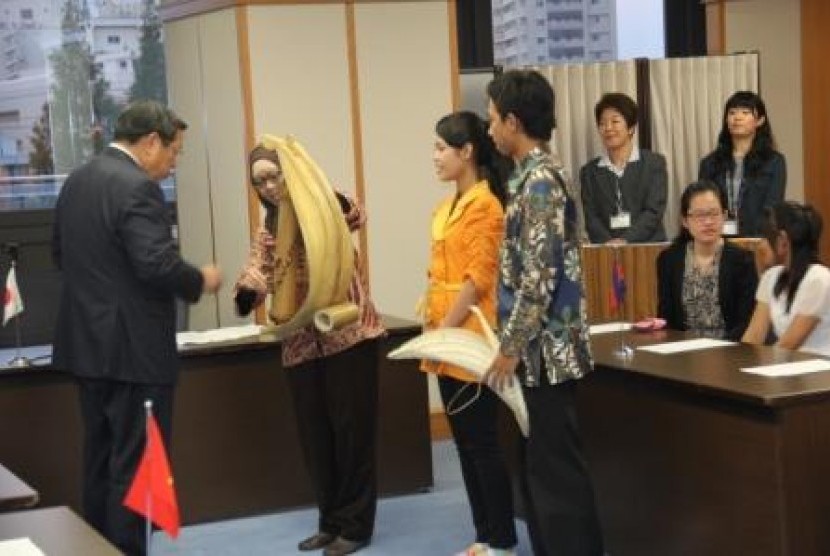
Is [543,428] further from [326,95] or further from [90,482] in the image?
[326,95]

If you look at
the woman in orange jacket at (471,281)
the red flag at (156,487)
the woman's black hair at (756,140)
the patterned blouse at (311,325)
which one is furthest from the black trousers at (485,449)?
the woman's black hair at (756,140)

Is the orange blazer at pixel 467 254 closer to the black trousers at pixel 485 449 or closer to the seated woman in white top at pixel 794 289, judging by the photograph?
the black trousers at pixel 485 449

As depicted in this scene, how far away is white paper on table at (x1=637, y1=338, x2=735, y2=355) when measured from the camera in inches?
151

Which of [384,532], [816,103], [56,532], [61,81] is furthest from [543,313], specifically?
[61,81]

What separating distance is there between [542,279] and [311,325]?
1.21 metres

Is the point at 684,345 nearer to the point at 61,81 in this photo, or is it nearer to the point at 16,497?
the point at 16,497

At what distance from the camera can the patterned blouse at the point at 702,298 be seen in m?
4.17

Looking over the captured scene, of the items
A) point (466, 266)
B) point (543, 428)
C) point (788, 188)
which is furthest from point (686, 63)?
point (543, 428)

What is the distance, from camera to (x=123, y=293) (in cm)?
360

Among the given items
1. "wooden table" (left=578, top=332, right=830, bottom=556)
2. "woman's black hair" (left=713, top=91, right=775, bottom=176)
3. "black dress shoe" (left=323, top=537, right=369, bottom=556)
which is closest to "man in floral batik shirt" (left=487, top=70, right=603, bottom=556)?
"wooden table" (left=578, top=332, right=830, bottom=556)

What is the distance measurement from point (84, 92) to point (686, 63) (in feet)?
14.3

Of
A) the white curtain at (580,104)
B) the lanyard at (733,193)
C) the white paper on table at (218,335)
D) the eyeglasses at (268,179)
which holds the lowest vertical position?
the white paper on table at (218,335)

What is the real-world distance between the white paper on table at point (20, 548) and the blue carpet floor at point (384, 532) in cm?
216

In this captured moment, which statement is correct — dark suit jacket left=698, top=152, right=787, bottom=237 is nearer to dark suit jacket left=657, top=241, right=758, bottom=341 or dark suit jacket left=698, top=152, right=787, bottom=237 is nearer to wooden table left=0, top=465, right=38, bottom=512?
dark suit jacket left=657, top=241, right=758, bottom=341
